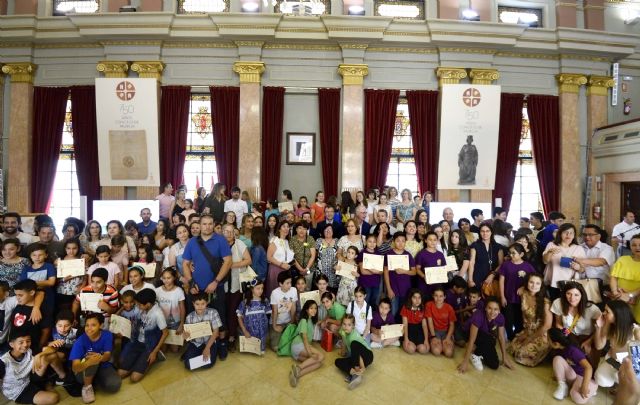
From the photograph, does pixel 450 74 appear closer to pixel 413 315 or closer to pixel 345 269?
pixel 345 269

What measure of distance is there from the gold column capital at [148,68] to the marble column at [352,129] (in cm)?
462

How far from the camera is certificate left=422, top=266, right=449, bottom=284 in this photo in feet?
14.1

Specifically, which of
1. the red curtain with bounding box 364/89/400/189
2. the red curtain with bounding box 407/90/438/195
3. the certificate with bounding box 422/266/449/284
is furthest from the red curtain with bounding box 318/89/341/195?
the certificate with bounding box 422/266/449/284

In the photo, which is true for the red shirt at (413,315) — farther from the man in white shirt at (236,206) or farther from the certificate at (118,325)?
the man in white shirt at (236,206)

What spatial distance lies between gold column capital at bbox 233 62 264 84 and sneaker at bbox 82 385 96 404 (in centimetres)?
724

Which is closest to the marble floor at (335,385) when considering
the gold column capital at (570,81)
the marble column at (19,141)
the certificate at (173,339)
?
the certificate at (173,339)

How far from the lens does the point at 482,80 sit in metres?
8.91

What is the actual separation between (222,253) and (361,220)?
247 cm

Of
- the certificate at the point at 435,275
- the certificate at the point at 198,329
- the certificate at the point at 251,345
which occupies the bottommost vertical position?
the certificate at the point at 251,345

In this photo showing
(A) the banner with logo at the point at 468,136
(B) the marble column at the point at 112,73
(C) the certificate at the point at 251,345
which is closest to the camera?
(C) the certificate at the point at 251,345

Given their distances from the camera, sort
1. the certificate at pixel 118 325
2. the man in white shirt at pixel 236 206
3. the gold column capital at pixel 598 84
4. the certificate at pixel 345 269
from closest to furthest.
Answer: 1. the certificate at pixel 118 325
2. the certificate at pixel 345 269
3. the man in white shirt at pixel 236 206
4. the gold column capital at pixel 598 84

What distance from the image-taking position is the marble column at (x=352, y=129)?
864 centimetres

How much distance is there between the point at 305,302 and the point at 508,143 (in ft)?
25.6

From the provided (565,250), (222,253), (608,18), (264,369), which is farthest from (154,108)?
(608,18)
